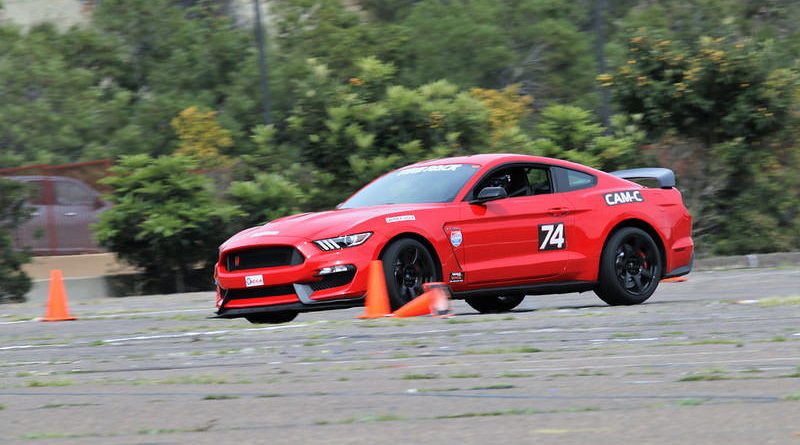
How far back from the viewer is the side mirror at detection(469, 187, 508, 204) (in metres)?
11.7

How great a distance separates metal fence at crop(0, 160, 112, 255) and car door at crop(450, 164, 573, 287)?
9932 millimetres

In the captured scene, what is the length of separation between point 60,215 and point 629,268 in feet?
36.3

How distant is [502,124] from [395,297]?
Answer: 56.9ft

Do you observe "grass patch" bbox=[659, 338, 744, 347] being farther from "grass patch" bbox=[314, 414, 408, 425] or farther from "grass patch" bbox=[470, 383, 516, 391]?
"grass patch" bbox=[314, 414, 408, 425]

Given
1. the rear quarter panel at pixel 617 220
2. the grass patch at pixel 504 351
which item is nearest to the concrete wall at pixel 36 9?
the rear quarter panel at pixel 617 220

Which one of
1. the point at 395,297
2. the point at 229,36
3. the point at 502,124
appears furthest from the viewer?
the point at 229,36

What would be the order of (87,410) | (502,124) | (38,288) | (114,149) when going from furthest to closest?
(114,149) < (502,124) < (38,288) < (87,410)

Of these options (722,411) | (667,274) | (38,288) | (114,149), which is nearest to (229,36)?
(114,149)

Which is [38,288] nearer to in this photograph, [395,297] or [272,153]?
[272,153]

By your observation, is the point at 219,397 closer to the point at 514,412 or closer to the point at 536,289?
the point at 514,412

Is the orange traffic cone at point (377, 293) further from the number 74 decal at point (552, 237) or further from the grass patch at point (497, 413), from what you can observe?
the grass patch at point (497, 413)

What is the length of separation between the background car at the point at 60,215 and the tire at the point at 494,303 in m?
9.10

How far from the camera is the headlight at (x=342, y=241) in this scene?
11039mm

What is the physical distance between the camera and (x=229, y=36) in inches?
1703
